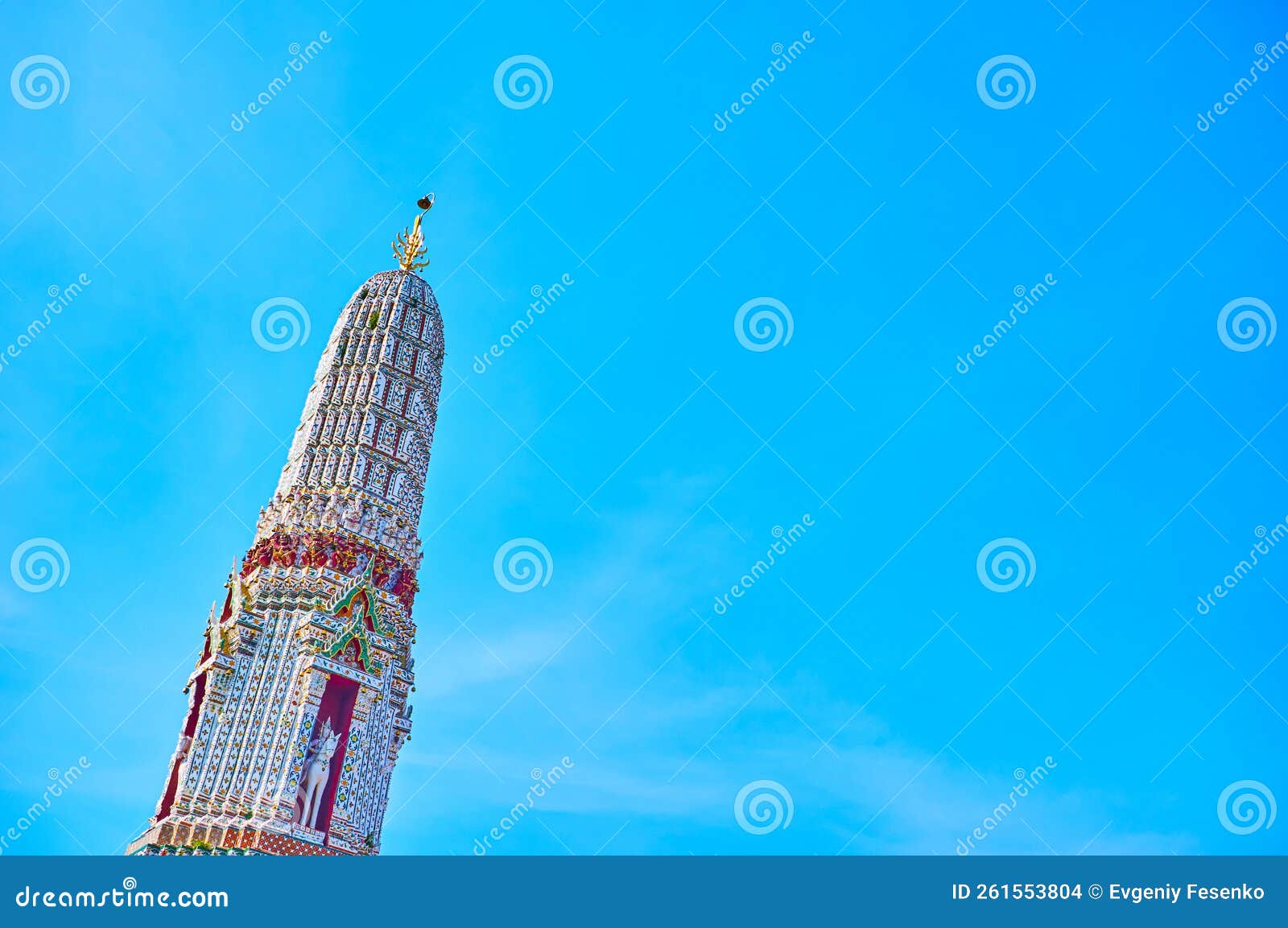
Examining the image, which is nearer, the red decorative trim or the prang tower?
the prang tower

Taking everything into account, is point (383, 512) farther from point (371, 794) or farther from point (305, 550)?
point (371, 794)

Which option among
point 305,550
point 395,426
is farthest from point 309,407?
point 305,550

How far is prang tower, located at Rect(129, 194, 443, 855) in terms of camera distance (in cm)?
4444

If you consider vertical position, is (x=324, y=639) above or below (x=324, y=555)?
below

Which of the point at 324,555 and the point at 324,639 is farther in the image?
the point at 324,555

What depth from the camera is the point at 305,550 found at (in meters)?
50.1

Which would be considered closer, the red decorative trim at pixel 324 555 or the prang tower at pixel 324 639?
the prang tower at pixel 324 639

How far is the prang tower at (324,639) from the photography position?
44.4m

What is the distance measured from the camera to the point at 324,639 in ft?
157
